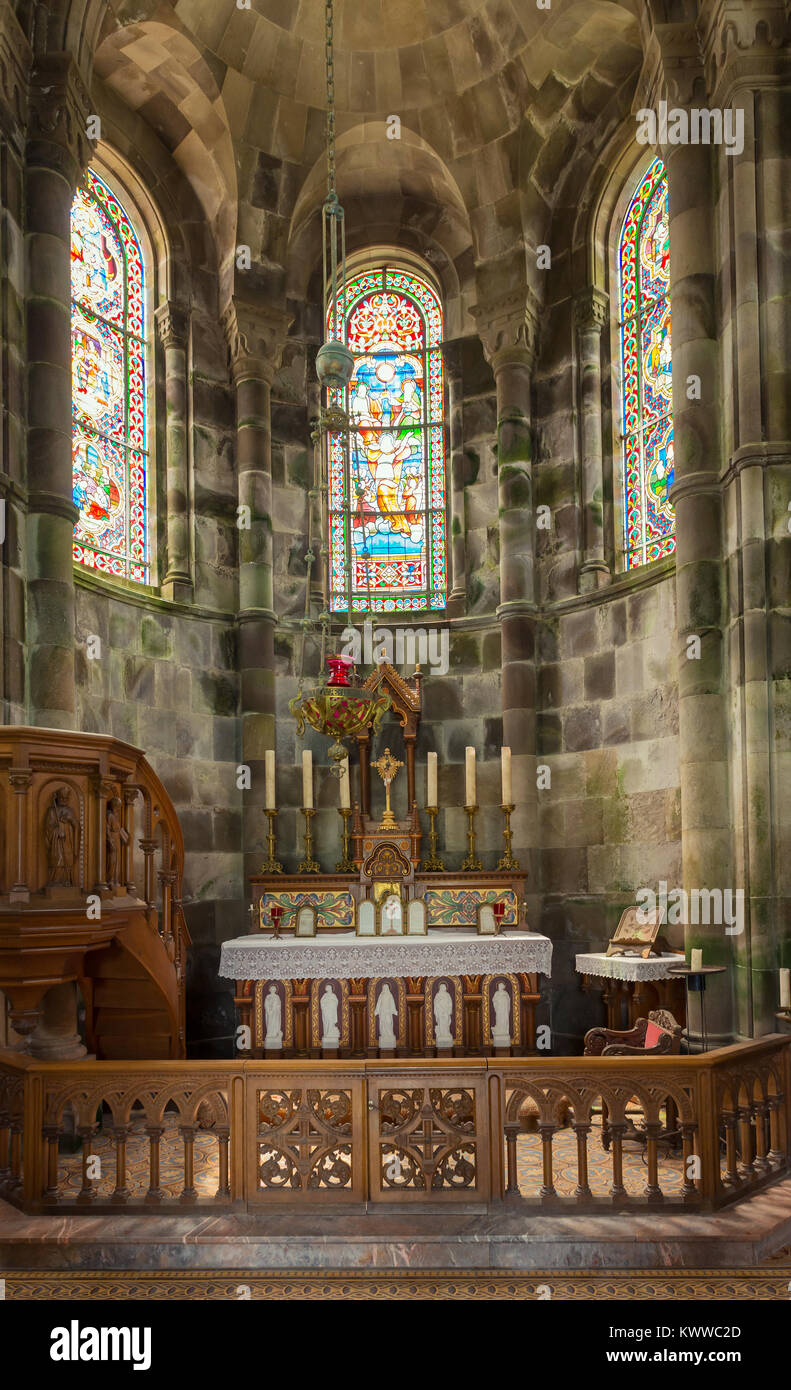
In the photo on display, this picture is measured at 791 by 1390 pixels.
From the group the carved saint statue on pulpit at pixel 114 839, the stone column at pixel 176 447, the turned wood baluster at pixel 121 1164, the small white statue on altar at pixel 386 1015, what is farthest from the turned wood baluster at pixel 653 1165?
the stone column at pixel 176 447

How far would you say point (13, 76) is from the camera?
9.39m

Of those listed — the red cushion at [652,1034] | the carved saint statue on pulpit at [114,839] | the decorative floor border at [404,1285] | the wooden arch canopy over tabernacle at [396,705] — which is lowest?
the decorative floor border at [404,1285]

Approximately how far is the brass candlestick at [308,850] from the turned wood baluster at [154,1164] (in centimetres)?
559

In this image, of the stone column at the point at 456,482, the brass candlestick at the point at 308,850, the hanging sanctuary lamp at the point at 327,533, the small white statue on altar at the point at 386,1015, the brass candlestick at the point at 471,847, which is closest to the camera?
the hanging sanctuary lamp at the point at 327,533

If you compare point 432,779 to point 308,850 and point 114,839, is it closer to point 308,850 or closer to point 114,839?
point 308,850

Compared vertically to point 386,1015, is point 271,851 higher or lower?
higher

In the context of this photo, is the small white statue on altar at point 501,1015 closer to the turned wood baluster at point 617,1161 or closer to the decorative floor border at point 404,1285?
the turned wood baluster at point 617,1161

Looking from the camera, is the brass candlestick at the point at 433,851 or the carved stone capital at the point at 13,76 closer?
the carved stone capital at the point at 13,76

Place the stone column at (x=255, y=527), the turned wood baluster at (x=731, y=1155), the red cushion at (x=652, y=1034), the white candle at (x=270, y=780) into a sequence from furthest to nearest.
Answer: the stone column at (x=255, y=527) < the white candle at (x=270, y=780) < the red cushion at (x=652, y=1034) < the turned wood baluster at (x=731, y=1155)

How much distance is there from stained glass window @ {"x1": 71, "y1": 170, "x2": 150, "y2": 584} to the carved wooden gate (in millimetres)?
6697

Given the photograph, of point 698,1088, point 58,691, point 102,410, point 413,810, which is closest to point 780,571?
point 698,1088

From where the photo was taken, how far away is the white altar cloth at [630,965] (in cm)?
968

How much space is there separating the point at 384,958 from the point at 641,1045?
2.24 m

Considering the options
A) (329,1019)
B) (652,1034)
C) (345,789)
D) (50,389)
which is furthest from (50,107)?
(652,1034)
